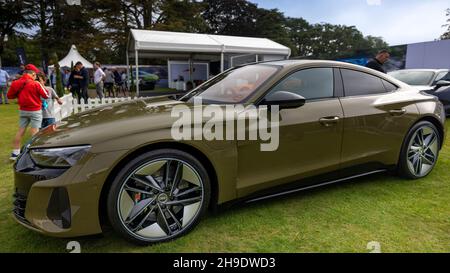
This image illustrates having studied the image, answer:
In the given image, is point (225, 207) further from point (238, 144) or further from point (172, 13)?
point (172, 13)

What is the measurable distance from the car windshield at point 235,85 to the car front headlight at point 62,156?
127 cm

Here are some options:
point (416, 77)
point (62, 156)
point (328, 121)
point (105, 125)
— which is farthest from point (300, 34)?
point (62, 156)

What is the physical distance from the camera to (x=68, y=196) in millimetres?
2102

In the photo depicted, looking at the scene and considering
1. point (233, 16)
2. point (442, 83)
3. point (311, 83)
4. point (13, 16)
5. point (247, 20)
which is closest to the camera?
point (311, 83)

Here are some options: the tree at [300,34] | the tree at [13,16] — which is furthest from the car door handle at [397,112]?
the tree at [300,34]

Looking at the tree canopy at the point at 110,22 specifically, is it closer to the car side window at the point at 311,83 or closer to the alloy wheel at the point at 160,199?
the car side window at the point at 311,83

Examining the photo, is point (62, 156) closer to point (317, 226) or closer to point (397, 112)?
point (317, 226)

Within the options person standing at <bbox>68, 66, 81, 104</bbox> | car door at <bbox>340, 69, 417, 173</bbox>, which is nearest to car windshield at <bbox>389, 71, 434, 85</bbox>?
car door at <bbox>340, 69, 417, 173</bbox>

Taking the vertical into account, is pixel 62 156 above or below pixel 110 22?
below

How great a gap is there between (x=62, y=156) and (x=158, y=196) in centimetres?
73

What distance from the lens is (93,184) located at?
2.13m

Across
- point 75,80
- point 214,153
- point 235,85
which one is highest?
point 235,85

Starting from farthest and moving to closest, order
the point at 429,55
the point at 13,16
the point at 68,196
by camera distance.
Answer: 1. the point at 13,16
2. the point at 429,55
3. the point at 68,196
